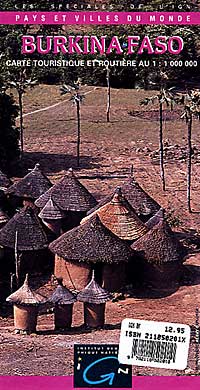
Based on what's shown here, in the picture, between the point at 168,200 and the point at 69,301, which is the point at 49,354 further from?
the point at 168,200

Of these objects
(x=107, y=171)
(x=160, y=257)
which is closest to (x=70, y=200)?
(x=160, y=257)

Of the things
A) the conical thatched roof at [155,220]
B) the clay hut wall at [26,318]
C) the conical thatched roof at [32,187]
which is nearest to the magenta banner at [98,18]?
the clay hut wall at [26,318]

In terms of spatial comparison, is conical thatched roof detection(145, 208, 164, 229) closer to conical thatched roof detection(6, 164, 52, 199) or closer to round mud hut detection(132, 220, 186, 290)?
round mud hut detection(132, 220, 186, 290)

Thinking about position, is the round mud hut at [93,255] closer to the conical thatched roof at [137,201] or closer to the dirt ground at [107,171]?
the dirt ground at [107,171]

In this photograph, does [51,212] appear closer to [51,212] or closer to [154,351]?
[51,212]

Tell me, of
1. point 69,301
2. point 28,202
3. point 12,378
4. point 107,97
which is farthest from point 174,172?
point 12,378

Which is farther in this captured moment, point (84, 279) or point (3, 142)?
point (3, 142)

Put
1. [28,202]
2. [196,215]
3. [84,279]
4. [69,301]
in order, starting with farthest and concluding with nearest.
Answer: [196,215]
[28,202]
[84,279]
[69,301]

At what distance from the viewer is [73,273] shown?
75.6 ft

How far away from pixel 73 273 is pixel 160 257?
2.38 metres

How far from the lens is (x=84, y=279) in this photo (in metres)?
22.9

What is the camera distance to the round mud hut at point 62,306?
19656mm

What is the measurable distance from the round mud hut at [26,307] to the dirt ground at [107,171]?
10.4 inches

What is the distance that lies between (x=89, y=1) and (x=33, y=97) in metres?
26.9
